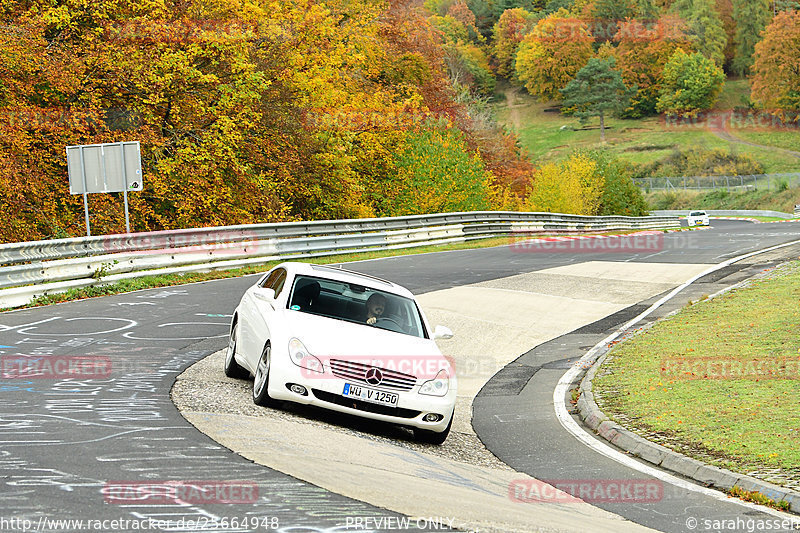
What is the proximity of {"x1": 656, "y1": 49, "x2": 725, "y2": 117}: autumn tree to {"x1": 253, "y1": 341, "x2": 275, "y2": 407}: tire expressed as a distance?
161 metres

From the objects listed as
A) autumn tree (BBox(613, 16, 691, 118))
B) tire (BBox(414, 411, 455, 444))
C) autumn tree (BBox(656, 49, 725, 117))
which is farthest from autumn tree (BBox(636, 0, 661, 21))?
tire (BBox(414, 411, 455, 444))

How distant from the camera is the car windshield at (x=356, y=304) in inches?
394

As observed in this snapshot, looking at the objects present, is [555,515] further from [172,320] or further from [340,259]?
[340,259]

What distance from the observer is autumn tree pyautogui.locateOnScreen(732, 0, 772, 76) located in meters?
173

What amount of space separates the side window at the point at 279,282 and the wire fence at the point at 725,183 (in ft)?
340

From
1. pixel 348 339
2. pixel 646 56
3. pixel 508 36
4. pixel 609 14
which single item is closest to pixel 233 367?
pixel 348 339

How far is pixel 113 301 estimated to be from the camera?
17219 mm

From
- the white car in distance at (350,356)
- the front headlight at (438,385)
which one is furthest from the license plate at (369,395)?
the front headlight at (438,385)

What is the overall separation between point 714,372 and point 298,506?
7857mm

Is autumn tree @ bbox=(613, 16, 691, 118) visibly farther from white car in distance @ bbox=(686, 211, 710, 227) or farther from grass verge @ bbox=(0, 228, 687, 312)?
grass verge @ bbox=(0, 228, 687, 312)

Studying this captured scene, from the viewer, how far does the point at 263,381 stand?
9.09 m

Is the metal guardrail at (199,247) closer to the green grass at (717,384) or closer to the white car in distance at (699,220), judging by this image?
the green grass at (717,384)

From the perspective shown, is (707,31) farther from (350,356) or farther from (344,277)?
(350,356)

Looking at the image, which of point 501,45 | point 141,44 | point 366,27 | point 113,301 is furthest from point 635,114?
point 113,301
